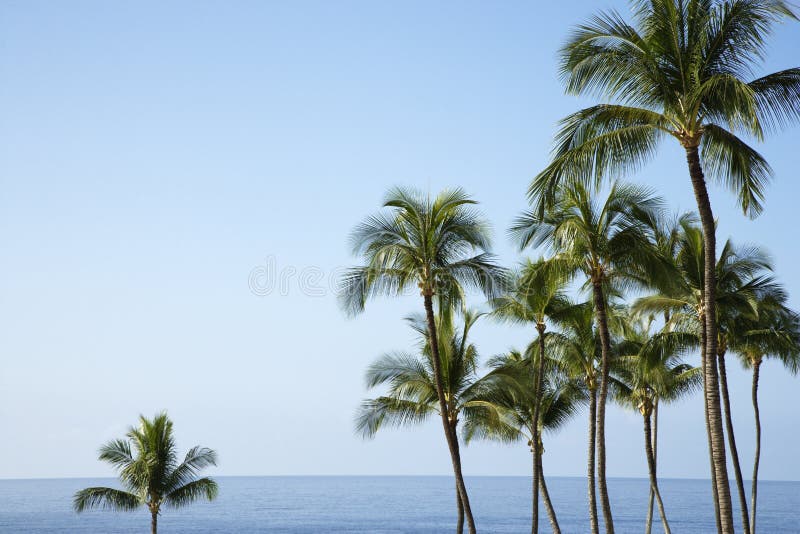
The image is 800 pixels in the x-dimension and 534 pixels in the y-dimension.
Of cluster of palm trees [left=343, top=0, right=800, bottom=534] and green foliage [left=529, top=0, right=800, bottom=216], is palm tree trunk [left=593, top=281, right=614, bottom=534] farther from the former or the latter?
green foliage [left=529, top=0, right=800, bottom=216]

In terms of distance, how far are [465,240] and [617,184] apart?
11.9ft

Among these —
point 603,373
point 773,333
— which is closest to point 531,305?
point 603,373

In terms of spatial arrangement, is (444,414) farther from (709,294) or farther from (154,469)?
(154,469)

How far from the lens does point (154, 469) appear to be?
2562cm

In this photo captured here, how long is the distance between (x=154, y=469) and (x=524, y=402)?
11.8 metres

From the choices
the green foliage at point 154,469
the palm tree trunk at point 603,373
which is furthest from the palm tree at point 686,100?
the green foliage at point 154,469

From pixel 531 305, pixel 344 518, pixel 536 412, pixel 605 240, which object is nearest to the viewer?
pixel 605 240

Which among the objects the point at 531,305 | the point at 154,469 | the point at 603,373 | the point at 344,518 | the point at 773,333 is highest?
the point at 531,305

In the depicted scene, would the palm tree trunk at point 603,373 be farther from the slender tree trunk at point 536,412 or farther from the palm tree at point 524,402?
the slender tree trunk at point 536,412

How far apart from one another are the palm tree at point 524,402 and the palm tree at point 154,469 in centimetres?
896

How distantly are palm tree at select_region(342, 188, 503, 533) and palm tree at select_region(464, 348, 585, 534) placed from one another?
2.94 m

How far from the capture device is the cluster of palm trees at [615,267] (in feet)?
41.3

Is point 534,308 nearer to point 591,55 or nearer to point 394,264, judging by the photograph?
point 394,264

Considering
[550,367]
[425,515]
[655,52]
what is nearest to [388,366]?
[550,367]
